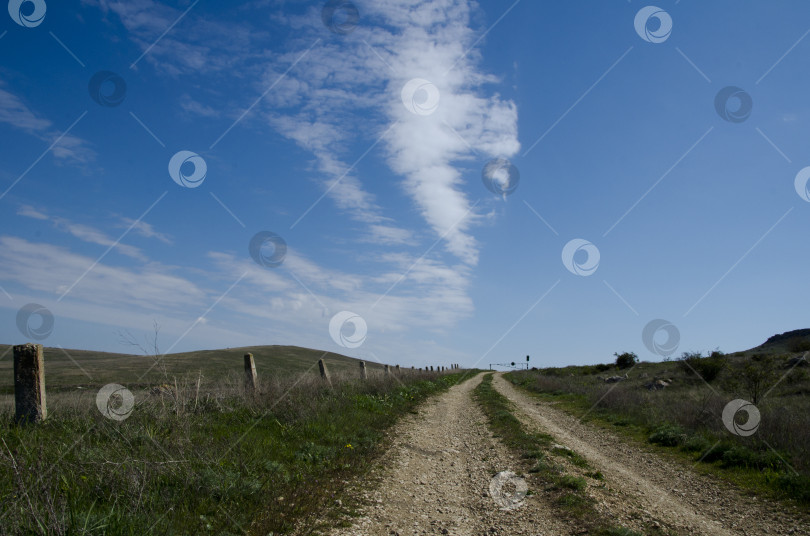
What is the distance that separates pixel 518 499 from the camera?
6777 mm

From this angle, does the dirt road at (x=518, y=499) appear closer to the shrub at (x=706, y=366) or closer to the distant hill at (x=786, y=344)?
the shrub at (x=706, y=366)

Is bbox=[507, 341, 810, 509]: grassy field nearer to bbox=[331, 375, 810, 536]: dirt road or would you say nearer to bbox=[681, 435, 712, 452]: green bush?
bbox=[681, 435, 712, 452]: green bush

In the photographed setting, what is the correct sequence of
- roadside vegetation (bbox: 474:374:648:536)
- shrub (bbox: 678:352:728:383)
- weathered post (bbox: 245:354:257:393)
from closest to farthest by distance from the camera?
1. roadside vegetation (bbox: 474:374:648:536)
2. weathered post (bbox: 245:354:257:393)
3. shrub (bbox: 678:352:728:383)

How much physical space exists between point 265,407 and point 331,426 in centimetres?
202

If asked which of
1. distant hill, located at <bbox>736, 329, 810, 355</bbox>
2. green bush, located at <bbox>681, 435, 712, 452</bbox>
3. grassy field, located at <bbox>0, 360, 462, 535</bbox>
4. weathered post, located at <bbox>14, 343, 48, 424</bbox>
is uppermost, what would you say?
distant hill, located at <bbox>736, 329, 810, 355</bbox>

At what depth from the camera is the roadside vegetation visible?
5785mm

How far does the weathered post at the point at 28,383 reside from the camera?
26.7 feet

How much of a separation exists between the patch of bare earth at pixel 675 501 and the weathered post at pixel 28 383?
31.9 feet

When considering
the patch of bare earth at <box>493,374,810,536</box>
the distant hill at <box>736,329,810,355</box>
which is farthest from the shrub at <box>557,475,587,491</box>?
the distant hill at <box>736,329,810,355</box>

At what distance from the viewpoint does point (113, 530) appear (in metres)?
4.20

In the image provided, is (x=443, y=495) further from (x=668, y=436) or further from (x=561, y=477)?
(x=668, y=436)

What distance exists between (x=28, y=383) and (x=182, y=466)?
14.8ft

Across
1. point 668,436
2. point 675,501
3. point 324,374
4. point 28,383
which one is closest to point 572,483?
point 675,501

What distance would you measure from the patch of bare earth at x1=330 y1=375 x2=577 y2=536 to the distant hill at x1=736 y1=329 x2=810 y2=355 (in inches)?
1540
